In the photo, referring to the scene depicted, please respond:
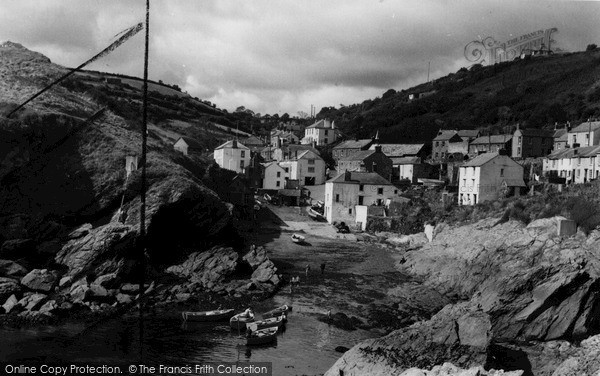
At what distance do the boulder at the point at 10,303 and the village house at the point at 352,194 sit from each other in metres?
43.8

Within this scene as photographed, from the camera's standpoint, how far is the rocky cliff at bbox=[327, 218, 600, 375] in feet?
83.4

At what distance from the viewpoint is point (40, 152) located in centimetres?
5078

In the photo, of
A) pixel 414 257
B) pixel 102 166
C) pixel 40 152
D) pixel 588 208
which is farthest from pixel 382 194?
pixel 40 152

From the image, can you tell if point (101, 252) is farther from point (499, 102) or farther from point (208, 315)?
point (499, 102)

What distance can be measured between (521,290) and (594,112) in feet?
294

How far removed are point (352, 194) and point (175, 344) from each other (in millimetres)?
46089

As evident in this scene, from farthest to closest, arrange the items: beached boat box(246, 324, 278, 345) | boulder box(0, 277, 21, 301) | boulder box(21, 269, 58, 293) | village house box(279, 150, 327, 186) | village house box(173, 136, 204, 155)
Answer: village house box(173, 136, 204, 155) → village house box(279, 150, 327, 186) → boulder box(21, 269, 58, 293) → boulder box(0, 277, 21, 301) → beached boat box(246, 324, 278, 345)

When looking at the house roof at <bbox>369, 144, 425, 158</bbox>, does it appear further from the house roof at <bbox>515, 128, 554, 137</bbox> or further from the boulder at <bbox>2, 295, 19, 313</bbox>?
the boulder at <bbox>2, 295, 19, 313</bbox>

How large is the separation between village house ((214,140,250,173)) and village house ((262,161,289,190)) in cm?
571

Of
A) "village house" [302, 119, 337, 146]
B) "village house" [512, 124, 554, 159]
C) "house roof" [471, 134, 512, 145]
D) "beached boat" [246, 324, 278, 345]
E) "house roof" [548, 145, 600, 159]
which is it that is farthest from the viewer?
"village house" [302, 119, 337, 146]

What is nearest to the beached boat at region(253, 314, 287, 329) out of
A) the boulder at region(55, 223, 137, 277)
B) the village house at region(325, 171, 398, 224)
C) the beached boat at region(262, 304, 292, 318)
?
the beached boat at region(262, 304, 292, 318)

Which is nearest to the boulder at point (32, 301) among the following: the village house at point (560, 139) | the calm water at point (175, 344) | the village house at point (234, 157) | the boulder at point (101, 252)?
the calm water at point (175, 344)

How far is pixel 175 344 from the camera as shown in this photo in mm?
31812

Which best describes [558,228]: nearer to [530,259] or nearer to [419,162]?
[530,259]
